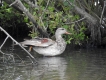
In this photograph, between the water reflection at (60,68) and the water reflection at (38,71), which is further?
the water reflection at (60,68)

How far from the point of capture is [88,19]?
15539mm

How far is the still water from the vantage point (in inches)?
421

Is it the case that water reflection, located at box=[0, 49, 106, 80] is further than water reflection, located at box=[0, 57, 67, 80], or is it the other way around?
water reflection, located at box=[0, 49, 106, 80]

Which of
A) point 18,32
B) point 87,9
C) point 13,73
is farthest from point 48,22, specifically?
point 18,32

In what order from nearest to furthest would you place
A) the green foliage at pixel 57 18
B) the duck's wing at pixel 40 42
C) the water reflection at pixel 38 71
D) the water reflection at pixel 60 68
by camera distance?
the water reflection at pixel 38 71 → the water reflection at pixel 60 68 → the duck's wing at pixel 40 42 → the green foliage at pixel 57 18

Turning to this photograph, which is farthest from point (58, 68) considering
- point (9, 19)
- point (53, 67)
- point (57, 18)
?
point (9, 19)

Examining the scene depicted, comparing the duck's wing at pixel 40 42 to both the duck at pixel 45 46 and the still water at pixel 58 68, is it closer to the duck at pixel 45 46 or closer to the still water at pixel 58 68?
the duck at pixel 45 46

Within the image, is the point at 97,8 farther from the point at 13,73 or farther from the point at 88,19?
the point at 13,73

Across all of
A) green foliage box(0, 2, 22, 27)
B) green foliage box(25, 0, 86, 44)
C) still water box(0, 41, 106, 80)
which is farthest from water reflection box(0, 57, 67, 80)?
green foliage box(0, 2, 22, 27)

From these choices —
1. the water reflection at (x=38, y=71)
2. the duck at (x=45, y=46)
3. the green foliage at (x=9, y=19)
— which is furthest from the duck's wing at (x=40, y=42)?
the green foliage at (x=9, y=19)

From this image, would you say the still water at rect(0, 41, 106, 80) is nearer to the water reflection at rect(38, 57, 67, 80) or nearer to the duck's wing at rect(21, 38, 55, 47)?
the water reflection at rect(38, 57, 67, 80)

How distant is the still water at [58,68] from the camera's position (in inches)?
421

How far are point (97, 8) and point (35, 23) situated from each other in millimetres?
2725

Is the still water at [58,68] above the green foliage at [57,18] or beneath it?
beneath
